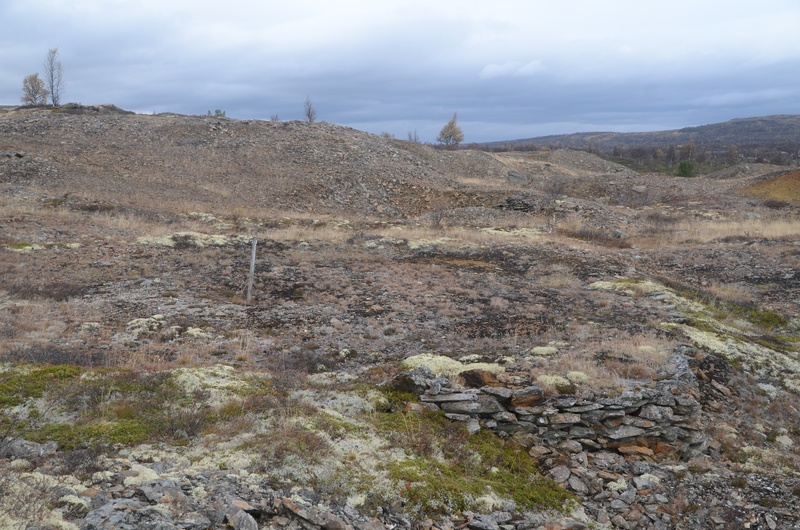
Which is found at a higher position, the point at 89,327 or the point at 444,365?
the point at 89,327

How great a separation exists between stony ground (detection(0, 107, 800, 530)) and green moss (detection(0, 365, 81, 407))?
1.9 inches

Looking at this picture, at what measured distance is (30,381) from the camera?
7309 mm

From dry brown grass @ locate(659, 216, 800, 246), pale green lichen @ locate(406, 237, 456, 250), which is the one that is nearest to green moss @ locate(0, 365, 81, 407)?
pale green lichen @ locate(406, 237, 456, 250)

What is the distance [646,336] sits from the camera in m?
11.4

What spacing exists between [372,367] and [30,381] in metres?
6.19

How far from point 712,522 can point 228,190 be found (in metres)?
37.2

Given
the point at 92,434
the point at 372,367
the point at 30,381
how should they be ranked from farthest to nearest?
the point at 372,367 → the point at 30,381 → the point at 92,434

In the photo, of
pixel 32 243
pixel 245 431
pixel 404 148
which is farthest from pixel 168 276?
pixel 404 148

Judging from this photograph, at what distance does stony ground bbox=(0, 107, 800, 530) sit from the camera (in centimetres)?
566

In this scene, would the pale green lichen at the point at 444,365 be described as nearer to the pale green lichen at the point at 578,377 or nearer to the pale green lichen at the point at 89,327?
the pale green lichen at the point at 578,377

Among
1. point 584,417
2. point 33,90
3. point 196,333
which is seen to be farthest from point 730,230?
point 33,90

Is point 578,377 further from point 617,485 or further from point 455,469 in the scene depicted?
point 455,469

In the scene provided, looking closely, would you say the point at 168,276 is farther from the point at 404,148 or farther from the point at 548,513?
the point at 404,148

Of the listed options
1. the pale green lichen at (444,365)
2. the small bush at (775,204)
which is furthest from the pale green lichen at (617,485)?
the small bush at (775,204)
